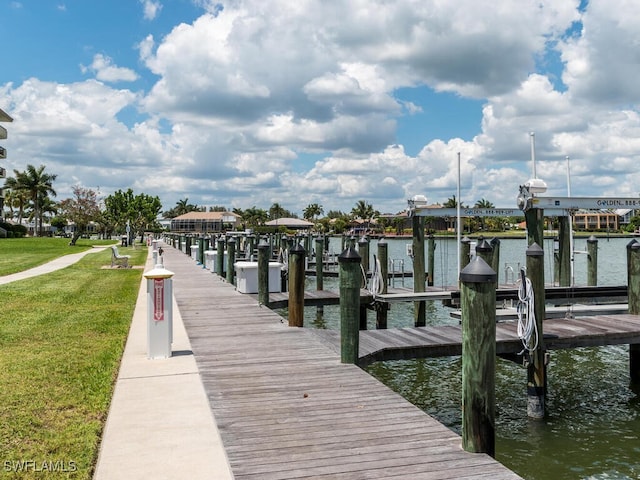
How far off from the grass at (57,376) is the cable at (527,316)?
19.3 feet

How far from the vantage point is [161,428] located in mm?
5531

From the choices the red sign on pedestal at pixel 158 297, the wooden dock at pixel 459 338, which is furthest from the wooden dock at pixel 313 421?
the red sign on pedestal at pixel 158 297

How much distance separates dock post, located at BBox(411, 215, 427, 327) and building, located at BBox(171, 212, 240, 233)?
429 ft

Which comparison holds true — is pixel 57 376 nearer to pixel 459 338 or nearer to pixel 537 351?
pixel 459 338

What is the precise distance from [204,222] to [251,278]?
135623 mm

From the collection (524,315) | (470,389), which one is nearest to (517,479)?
(470,389)

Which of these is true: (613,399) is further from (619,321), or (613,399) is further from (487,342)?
(487,342)

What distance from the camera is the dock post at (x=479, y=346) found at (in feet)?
16.6

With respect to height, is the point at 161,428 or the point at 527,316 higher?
the point at 527,316

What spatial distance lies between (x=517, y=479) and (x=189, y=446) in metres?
2.73

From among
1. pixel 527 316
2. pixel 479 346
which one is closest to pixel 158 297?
pixel 479 346

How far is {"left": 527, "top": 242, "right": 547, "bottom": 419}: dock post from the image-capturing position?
352 inches

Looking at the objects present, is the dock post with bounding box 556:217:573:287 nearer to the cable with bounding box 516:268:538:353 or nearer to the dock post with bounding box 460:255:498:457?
the cable with bounding box 516:268:538:353

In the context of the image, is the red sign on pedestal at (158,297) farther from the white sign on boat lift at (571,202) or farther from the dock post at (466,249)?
the dock post at (466,249)
